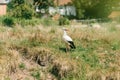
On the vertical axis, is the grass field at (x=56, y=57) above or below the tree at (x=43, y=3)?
above

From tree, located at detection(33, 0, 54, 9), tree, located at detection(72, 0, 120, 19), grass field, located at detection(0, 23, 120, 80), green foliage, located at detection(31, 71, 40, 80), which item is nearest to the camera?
grass field, located at detection(0, 23, 120, 80)

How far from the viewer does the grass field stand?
10.5m

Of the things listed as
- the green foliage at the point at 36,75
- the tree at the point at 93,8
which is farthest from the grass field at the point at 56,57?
the tree at the point at 93,8

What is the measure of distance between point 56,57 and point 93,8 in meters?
24.8

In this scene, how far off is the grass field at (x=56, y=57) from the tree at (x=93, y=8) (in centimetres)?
2090

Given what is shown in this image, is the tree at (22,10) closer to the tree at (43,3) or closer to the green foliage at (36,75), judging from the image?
the tree at (43,3)

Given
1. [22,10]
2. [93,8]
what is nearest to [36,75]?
[22,10]

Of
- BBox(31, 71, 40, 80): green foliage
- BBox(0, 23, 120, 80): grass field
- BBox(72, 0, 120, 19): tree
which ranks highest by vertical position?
BBox(0, 23, 120, 80): grass field

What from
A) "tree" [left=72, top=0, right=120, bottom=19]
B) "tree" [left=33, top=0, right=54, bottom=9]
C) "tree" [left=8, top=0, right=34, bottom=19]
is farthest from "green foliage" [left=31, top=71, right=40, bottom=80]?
"tree" [left=33, top=0, right=54, bottom=9]

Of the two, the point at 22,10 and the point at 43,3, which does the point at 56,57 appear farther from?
the point at 43,3

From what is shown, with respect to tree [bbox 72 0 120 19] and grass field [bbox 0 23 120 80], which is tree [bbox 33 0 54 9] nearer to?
tree [bbox 72 0 120 19]

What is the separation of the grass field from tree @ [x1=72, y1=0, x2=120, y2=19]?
20.9m

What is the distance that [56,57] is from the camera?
11.3m

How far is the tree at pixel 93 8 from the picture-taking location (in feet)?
114
